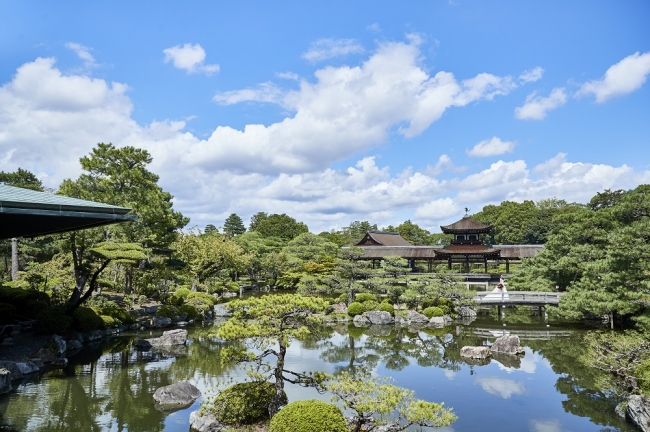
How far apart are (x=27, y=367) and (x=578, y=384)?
1388 cm

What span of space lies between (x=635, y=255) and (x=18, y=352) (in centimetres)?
1769

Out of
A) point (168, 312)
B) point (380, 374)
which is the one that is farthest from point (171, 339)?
point (380, 374)

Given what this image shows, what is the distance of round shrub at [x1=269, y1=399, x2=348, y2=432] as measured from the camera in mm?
6039

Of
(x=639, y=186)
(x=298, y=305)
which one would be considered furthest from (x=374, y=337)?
(x=639, y=186)

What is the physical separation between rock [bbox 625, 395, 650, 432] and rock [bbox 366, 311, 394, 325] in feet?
40.6

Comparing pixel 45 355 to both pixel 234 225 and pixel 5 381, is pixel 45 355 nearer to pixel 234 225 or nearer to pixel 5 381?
pixel 5 381

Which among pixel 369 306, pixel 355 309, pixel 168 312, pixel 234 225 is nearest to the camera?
pixel 168 312

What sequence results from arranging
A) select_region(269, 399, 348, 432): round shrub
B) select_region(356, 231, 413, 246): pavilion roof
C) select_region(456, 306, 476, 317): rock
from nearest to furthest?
select_region(269, 399, 348, 432): round shrub → select_region(456, 306, 476, 317): rock → select_region(356, 231, 413, 246): pavilion roof

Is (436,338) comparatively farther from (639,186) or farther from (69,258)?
(639,186)

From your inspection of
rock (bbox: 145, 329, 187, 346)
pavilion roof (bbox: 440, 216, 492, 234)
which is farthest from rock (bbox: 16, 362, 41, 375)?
pavilion roof (bbox: 440, 216, 492, 234)

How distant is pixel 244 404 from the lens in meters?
7.62

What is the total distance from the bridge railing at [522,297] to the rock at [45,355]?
17.2m

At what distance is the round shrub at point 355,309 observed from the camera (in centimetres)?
2100

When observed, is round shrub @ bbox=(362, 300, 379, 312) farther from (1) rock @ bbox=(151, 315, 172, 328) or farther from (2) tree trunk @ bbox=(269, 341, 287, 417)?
(2) tree trunk @ bbox=(269, 341, 287, 417)
